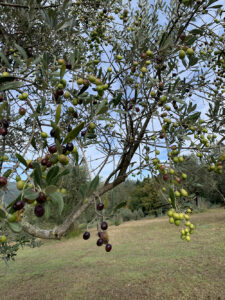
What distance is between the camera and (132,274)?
674cm

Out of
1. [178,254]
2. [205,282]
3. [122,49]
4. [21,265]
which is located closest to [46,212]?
[122,49]

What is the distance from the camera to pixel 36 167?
2.71 feet

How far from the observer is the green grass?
538 centimetres

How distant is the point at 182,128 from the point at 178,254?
23.9ft

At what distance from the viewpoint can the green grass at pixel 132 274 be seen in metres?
5.38

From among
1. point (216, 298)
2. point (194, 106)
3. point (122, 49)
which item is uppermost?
point (122, 49)

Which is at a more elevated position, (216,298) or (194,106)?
(194,106)

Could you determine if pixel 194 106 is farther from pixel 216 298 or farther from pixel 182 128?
pixel 216 298

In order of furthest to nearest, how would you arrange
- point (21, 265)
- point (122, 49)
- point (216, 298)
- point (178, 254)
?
point (21, 265) → point (178, 254) → point (216, 298) → point (122, 49)

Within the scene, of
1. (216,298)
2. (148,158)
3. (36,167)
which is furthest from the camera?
(216,298)

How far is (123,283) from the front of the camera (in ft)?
20.1

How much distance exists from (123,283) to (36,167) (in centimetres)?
642

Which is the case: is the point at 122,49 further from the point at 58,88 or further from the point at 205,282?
the point at 205,282

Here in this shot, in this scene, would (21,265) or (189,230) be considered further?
(21,265)
